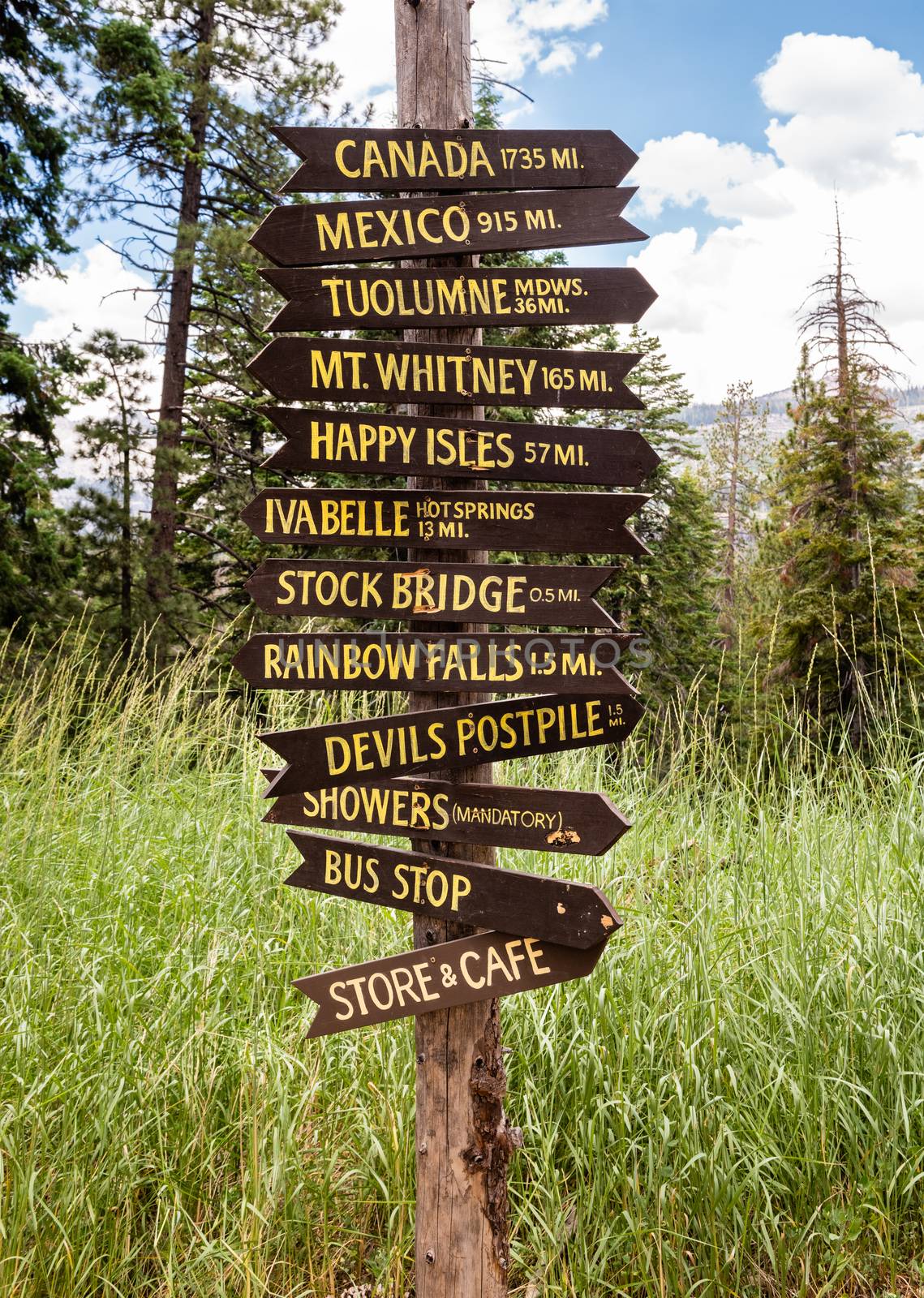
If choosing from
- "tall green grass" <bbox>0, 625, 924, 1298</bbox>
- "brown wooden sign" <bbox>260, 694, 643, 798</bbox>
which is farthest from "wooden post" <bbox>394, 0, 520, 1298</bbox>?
"tall green grass" <bbox>0, 625, 924, 1298</bbox>

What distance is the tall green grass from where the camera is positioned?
7.24ft

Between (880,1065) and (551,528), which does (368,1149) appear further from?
(551,528)

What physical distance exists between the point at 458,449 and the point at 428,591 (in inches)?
13.9

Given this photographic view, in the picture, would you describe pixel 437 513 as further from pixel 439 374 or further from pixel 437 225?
pixel 437 225

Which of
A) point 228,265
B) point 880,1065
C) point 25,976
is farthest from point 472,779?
point 228,265

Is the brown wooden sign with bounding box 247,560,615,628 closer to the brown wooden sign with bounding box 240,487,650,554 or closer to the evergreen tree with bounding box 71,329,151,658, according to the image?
the brown wooden sign with bounding box 240,487,650,554

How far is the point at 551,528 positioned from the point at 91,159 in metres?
11.2

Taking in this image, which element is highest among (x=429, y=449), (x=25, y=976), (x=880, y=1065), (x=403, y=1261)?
(x=429, y=449)

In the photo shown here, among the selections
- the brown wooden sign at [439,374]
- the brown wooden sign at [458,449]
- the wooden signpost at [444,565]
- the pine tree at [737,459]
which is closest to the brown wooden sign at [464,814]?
the wooden signpost at [444,565]

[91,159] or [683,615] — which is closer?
[91,159]

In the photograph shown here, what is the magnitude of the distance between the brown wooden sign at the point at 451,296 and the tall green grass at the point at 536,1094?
1.80m

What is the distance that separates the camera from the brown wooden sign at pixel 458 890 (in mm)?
1932

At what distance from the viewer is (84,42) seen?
9.75 metres

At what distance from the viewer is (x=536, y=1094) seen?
8.46ft
